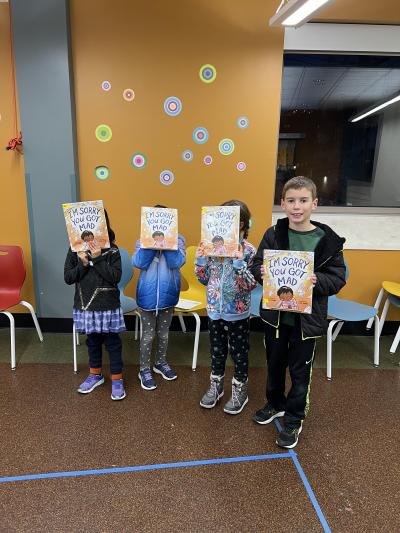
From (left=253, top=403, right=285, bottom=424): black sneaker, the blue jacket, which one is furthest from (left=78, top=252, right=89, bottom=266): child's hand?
(left=253, top=403, right=285, bottom=424): black sneaker

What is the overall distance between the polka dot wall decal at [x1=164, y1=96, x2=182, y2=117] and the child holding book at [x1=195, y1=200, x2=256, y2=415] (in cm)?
149

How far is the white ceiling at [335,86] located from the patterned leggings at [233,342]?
2210 mm

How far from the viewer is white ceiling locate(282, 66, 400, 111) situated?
3373mm

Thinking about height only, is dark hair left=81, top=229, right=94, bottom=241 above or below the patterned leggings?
above

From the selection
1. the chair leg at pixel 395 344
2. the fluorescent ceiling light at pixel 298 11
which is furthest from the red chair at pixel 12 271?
the chair leg at pixel 395 344

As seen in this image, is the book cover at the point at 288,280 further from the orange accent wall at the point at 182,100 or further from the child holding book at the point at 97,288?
the orange accent wall at the point at 182,100

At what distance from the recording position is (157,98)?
3.22m

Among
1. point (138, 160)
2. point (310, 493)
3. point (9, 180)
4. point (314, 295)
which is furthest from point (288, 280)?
point (9, 180)

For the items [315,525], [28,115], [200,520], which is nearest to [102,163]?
[28,115]

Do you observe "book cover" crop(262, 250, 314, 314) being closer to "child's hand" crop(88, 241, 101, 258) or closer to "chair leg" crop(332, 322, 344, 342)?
"child's hand" crop(88, 241, 101, 258)

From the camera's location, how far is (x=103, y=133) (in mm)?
3277

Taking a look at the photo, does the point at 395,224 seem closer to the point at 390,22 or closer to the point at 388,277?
the point at 388,277

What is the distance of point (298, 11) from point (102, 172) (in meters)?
1.95

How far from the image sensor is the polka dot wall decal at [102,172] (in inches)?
132
